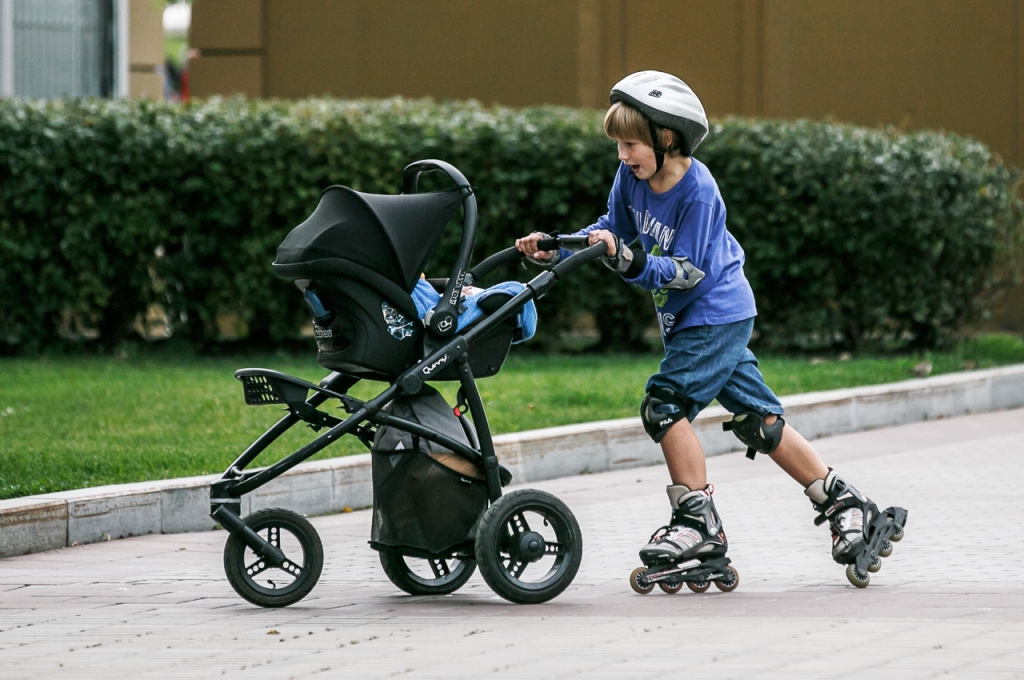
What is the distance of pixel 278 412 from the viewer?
8.98 metres

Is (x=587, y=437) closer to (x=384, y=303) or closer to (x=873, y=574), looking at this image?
(x=873, y=574)

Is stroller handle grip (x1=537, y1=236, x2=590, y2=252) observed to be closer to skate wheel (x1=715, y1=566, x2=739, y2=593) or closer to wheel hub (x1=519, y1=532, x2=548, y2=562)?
wheel hub (x1=519, y1=532, x2=548, y2=562)

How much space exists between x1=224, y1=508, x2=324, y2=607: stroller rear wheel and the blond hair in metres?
1.61

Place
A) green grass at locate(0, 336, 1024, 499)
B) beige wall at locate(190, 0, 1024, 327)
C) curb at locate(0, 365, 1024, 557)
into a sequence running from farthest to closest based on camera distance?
1. beige wall at locate(190, 0, 1024, 327)
2. green grass at locate(0, 336, 1024, 499)
3. curb at locate(0, 365, 1024, 557)

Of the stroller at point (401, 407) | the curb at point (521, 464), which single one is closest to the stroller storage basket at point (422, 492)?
the stroller at point (401, 407)

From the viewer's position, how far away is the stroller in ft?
16.1

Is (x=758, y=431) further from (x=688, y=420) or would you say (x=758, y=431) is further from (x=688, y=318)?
(x=688, y=318)

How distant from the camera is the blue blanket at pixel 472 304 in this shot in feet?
16.7

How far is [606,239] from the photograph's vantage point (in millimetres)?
4949

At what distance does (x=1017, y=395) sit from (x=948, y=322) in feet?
3.94

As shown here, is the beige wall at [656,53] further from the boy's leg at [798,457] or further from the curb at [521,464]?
the boy's leg at [798,457]

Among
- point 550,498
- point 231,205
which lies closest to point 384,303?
point 550,498

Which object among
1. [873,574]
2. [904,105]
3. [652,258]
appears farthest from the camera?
[904,105]

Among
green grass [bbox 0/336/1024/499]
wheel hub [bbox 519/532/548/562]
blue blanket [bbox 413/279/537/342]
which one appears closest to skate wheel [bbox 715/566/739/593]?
wheel hub [bbox 519/532/548/562]
